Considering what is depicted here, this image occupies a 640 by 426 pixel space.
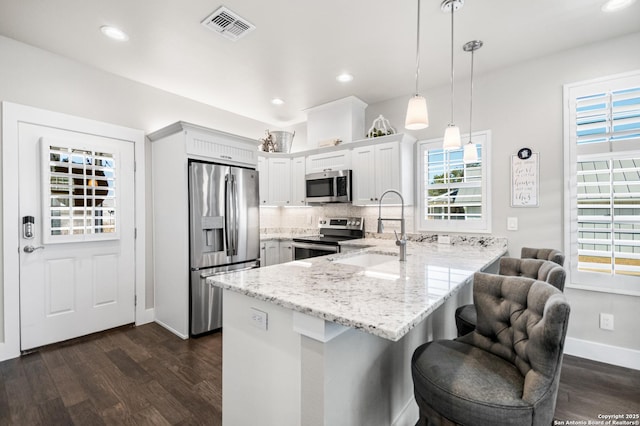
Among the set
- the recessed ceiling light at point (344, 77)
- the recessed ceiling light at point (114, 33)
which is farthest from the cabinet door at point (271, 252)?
the recessed ceiling light at point (114, 33)

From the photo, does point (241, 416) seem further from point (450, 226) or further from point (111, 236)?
point (450, 226)

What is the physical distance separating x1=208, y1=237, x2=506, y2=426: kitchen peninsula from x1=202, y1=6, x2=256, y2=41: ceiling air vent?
78.0 inches

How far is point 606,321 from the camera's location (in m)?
2.59

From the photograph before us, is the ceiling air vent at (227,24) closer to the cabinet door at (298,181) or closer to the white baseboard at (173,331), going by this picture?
the cabinet door at (298,181)

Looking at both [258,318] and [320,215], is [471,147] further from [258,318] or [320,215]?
[320,215]

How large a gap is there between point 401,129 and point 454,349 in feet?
10.2

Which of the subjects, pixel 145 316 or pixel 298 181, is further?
pixel 298 181

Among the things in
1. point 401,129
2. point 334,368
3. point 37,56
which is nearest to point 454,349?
point 334,368

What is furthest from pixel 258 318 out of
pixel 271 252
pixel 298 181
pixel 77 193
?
pixel 298 181

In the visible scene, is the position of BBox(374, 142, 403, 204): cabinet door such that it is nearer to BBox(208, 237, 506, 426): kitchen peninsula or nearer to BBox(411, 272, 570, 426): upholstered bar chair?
BBox(208, 237, 506, 426): kitchen peninsula

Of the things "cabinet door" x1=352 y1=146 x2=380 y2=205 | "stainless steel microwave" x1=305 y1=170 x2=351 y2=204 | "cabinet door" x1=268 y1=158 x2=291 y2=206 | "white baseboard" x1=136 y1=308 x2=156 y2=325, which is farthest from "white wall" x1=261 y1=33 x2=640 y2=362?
"white baseboard" x1=136 y1=308 x2=156 y2=325

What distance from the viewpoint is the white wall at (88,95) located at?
2.65 metres

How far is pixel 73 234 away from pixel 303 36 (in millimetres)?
2961

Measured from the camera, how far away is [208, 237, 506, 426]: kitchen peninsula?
1.11 m
